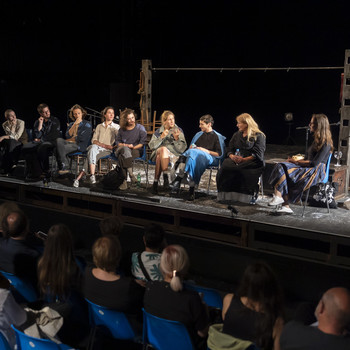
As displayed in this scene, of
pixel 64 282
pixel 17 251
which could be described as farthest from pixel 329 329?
pixel 17 251

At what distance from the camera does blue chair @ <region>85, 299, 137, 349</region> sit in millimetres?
2408

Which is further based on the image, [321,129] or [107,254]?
[321,129]

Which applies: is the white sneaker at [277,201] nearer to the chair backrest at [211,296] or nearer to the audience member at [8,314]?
the chair backrest at [211,296]

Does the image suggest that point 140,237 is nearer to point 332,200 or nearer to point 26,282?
point 26,282

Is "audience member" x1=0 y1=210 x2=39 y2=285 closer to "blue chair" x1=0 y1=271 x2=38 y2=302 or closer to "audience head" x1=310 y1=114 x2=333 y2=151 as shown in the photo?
"blue chair" x1=0 y1=271 x2=38 y2=302

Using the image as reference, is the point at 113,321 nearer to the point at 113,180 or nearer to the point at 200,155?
the point at 200,155

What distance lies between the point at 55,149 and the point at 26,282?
3316 mm

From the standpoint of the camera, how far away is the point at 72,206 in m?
5.40

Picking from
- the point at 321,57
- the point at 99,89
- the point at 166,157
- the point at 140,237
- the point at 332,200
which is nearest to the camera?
the point at 140,237

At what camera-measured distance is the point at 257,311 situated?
2.15m

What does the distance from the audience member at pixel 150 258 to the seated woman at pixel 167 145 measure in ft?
7.85

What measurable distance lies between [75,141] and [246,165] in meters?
2.24

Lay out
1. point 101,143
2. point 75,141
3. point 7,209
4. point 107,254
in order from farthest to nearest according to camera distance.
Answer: point 75,141
point 101,143
point 7,209
point 107,254

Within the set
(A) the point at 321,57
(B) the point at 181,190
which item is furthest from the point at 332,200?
(A) the point at 321,57
